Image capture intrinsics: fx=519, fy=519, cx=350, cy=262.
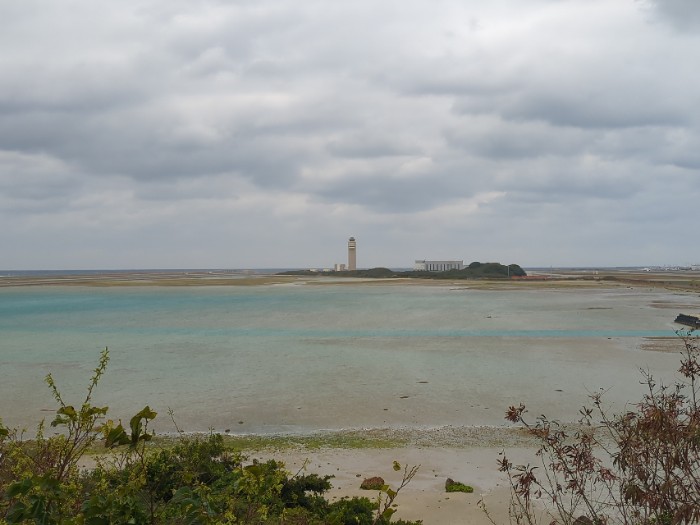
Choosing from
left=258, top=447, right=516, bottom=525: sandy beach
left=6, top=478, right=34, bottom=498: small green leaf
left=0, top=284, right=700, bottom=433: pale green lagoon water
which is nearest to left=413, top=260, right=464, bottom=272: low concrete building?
left=0, top=284, right=700, bottom=433: pale green lagoon water

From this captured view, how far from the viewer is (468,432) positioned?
11.4 meters

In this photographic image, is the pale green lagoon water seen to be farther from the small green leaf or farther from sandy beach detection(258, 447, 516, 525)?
the small green leaf

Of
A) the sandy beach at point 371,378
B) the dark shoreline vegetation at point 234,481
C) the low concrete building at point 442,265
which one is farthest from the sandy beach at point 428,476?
the low concrete building at point 442,265

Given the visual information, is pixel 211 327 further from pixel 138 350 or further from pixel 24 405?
pixel 24 405

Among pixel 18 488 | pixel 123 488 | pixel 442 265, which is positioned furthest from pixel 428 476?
pixel 442 265

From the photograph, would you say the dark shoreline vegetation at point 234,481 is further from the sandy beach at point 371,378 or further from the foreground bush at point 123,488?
the sandy beach at point 371,378

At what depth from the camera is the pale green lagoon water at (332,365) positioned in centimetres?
1316

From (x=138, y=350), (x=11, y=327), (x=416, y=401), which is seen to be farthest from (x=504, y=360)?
(x=11, y=327)

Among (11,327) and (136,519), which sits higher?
(136,519)

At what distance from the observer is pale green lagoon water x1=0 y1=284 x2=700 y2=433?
1316cm

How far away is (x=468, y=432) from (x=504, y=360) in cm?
865

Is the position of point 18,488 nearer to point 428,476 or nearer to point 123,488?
point 123,488

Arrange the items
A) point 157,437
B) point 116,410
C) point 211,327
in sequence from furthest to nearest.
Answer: point 211,327 → point 116,410 → point 157,437

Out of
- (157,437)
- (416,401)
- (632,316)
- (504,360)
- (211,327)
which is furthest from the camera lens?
(632,316)
